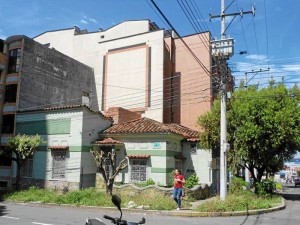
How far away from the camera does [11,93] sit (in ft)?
91.6

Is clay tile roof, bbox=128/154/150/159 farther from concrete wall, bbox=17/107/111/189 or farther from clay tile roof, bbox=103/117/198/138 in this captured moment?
concrete wall, bbox=17/107/111/189

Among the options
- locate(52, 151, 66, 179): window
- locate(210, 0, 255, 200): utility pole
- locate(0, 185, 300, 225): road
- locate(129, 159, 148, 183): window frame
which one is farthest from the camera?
locate(52, 151, 66, 179): window

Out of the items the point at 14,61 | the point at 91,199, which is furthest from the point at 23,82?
the point at 91,199

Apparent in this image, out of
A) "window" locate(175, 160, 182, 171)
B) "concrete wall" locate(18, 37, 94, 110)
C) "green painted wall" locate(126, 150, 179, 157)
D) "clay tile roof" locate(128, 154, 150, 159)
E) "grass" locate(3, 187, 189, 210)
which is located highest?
"concrete wall" locate(18, 37, 94, 110)

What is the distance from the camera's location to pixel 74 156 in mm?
23828

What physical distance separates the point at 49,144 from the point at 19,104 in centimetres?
472

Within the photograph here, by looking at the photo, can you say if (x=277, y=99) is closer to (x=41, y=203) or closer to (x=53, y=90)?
(x=41, y=203)

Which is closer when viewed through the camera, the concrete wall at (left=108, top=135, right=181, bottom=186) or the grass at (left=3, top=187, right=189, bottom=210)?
the grass at (left=3, top=187, right=189, bottom=210)

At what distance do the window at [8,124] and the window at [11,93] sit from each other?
127 centimetres

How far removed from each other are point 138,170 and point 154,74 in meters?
13.9

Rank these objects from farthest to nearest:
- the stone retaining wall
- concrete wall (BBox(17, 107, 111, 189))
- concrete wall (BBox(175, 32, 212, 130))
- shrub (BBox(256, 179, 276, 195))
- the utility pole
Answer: concrete wall (BBox(175, 32, 212, 130))
concrete wall (BBox(17, 107, 111, 189))
shrub (BBox(256, 179, 276, 195))
the stone retaining wall
the utility pole

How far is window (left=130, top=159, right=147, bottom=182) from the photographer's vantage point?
23188 millimetres

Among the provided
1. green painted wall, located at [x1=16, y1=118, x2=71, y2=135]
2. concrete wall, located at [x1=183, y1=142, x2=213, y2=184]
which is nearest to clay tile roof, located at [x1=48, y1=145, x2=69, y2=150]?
green painted wall, located at [x1=16, y1=118, x2=71, y2=135]

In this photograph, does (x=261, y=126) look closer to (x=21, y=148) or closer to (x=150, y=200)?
(x=150, y=200)
